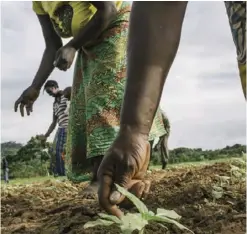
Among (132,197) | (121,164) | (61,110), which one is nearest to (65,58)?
(132,197)

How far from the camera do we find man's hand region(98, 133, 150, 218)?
1565mm

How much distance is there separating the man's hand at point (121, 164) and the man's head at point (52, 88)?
6845 mm

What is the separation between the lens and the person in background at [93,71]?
3771 mm

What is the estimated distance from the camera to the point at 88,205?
313cm

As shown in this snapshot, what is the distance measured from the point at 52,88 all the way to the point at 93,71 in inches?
186

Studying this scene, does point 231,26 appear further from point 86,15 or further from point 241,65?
point 86,15

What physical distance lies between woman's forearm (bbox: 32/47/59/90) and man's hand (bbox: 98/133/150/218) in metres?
2.82

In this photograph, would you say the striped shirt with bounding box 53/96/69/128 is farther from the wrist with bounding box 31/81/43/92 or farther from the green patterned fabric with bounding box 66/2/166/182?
the green patterned fabric with bounding box 66/2/166/182

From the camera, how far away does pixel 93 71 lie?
3850mm

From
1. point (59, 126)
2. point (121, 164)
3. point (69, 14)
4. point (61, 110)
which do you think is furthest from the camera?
point (61, 110)

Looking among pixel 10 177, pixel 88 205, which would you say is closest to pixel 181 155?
pixel 10 177

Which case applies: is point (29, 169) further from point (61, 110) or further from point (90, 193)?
point (90, 193)

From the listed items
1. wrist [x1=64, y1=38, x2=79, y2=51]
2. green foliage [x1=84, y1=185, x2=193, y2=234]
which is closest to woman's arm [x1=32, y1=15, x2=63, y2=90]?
wrist [x1=64, y1=38, x2=79, y2=51]

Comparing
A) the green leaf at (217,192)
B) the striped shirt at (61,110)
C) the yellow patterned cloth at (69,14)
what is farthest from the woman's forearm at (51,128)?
the green leaf at (217,192)
